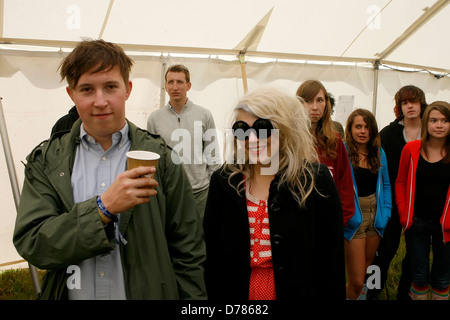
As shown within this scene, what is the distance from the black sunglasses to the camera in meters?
1.41

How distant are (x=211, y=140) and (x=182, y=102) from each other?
50 cm

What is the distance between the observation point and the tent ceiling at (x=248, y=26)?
3.15 metres

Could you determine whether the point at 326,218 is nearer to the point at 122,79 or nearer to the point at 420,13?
the point at 122,79

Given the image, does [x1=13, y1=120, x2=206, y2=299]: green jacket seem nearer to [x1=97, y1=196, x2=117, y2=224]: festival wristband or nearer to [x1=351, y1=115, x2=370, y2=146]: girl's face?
[x1=97, y1=196, x2=117, y2=224]: festival wristband

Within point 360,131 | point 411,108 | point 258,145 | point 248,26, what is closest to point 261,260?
point 258,145

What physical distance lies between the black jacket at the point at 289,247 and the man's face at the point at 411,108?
213cm

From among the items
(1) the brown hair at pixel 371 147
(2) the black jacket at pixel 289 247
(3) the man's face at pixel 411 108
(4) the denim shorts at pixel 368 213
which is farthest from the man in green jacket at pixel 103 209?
(3) the man's face at pixel 411 108

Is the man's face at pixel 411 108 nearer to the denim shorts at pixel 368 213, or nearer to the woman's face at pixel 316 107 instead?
the denim shorts at pixel 368 213

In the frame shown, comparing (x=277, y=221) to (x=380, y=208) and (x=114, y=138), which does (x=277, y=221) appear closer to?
(x=114, y=138)

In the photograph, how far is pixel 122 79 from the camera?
4.22 ft

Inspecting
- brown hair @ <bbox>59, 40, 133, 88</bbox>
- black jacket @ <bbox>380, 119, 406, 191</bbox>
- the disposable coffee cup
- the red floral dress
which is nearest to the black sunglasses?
the red floral dress

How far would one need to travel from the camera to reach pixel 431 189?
8.73 ft

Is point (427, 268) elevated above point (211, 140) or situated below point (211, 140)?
below

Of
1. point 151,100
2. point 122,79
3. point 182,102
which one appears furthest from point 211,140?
point 122,79
